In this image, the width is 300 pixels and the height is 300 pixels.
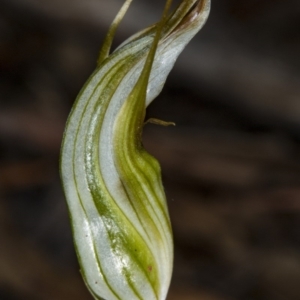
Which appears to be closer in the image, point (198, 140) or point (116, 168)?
point (116, 168)

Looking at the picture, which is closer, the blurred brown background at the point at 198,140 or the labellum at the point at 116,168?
the labellum at the point at 116,168

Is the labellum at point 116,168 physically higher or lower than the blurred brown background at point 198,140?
lower

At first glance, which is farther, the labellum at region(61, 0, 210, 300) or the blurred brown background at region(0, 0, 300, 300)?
the blurred brown background at region(0, 0, 300, 300)

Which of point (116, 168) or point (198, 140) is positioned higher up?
point (198, 140)

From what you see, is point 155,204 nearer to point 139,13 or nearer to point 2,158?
point 139,13

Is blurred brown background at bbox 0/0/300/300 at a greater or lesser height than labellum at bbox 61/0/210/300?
greater
